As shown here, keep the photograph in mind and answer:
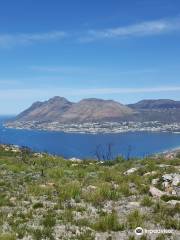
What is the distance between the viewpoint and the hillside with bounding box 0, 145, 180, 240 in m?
15.1

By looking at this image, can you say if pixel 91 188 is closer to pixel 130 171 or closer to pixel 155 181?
pixel 155 181

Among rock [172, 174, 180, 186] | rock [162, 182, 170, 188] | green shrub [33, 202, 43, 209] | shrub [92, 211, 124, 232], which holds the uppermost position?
rock [172, 174, 180, 186]

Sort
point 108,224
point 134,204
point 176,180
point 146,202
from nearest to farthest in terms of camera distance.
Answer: point 108,224 → point 146,202 → point 134,204 → point 176,180

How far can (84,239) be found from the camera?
14062 mm

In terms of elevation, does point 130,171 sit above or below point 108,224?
above

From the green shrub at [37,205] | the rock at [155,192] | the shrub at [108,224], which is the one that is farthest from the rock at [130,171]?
the shrub at [108,224]

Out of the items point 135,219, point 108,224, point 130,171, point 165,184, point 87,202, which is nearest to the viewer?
point 108,224

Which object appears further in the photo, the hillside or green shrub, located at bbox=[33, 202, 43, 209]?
green shrub, located at bbox=[33, 202, 43, 209]

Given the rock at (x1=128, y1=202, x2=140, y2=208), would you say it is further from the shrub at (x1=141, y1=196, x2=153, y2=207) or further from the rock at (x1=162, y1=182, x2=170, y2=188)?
the rock at (x1=162, y1=182, x2=170, y2=188)

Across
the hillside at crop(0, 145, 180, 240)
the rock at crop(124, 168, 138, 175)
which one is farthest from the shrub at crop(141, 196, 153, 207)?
the rock at crop(124, 168, 138, 175)

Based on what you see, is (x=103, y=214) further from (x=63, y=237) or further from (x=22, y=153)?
(x=22, y=153)

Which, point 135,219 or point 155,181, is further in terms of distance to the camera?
point 155,181

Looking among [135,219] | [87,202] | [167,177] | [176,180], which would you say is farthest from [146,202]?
[167,177]

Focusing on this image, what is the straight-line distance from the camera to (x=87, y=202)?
64.3 feet
